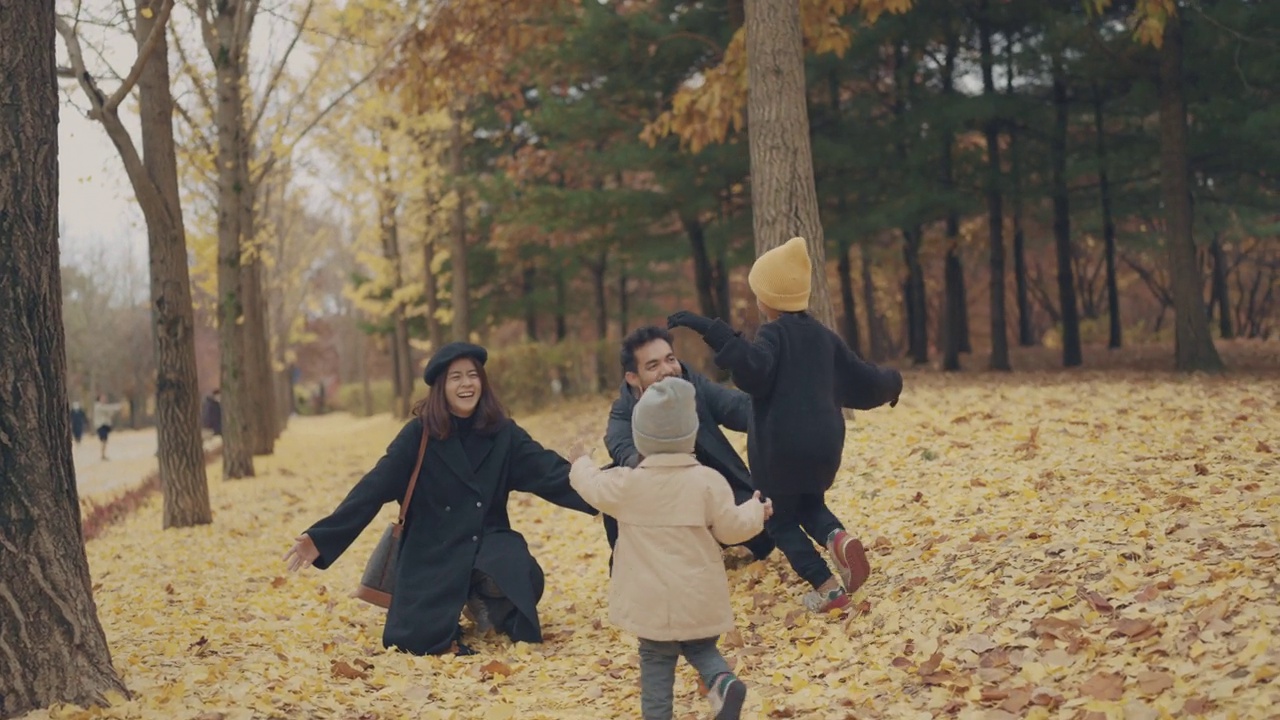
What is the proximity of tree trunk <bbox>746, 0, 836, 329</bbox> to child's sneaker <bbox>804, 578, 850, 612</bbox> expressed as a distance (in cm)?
392

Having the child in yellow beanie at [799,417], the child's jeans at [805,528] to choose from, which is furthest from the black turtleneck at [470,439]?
the child's jeans at [805,528]

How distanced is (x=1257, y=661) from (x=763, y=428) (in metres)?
2.50

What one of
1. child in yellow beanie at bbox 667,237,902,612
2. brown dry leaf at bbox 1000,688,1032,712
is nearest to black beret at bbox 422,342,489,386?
child in yellow beanie at bbox 667,237,902,612

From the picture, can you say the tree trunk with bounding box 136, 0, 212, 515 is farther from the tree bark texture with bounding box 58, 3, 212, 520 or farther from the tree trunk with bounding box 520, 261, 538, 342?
the tree trunk with bounding box 520, 261, 538, 342

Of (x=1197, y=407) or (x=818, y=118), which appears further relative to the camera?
(x=818, y=118)

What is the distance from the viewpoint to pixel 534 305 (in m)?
27.3

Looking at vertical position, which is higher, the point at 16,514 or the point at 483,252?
the point at 483,252

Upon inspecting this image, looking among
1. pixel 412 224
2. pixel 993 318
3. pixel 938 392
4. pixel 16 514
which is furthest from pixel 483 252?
pixel 16 514

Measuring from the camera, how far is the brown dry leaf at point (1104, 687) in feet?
12.6

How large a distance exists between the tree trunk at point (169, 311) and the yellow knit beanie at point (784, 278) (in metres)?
6.93

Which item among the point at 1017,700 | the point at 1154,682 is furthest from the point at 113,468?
the point at 1154,682

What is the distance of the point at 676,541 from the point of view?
420 centimetres

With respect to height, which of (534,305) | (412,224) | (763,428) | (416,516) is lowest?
(416,516)

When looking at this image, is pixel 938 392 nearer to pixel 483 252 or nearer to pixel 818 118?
pixel 818 118
